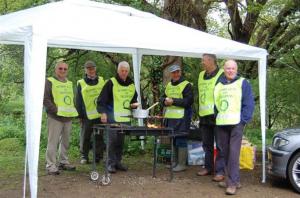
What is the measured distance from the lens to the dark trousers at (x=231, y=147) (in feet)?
24.8

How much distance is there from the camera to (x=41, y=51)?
20.4 ft

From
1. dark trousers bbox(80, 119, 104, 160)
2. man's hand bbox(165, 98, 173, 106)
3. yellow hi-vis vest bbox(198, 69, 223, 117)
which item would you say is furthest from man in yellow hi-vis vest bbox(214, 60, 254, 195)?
dark trousers bbox(80, 119, 104, 160)

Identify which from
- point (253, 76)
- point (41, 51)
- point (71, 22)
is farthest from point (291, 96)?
point (41, 51)

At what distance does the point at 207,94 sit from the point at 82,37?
98.3 inches

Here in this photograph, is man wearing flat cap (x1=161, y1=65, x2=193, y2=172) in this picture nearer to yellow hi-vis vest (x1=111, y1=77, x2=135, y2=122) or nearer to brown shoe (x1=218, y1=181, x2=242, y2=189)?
yellow hi-vis vest (x1=111, y1=77, x2=135, y2=122)

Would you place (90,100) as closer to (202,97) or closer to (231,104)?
(202,97)

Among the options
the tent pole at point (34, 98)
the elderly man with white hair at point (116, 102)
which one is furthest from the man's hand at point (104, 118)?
the tent pole at point (34, 98)

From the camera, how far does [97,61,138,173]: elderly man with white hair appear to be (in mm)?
8781

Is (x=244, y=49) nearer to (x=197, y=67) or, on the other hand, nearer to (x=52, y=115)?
(x=52, y=115)

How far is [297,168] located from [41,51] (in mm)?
4100

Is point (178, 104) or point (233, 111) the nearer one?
point (233, 111)

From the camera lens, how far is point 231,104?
7.57 m

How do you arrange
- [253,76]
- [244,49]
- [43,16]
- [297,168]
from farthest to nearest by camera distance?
[253,76], [244,49], [297,168], [43,16]

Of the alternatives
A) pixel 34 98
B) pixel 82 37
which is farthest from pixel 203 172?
pixel 34 98
